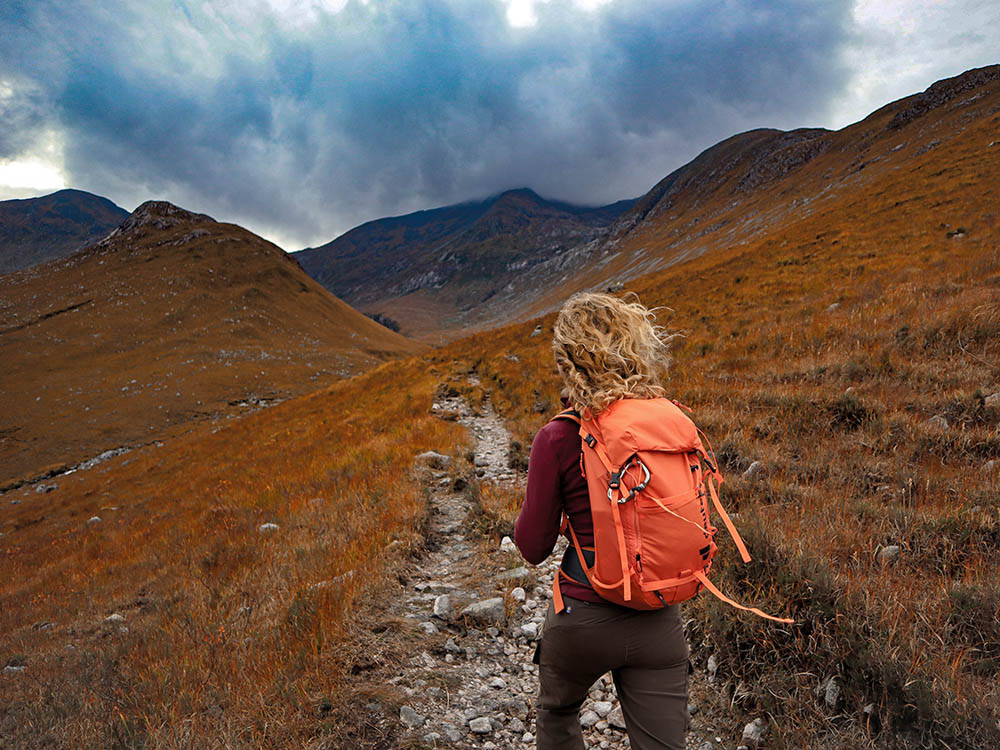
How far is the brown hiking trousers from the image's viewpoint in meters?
2.07

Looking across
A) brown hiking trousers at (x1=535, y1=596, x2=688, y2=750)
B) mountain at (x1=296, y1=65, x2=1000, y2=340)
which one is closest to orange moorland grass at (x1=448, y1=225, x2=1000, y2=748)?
brown hiking trousers at (x1=535, y1=596, x2=688, y2=750)

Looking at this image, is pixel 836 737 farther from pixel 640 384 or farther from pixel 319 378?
pixel 319 378

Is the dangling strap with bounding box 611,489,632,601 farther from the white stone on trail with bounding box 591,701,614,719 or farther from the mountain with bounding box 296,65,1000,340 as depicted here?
the mountain with bounding box 296,65,1000,340

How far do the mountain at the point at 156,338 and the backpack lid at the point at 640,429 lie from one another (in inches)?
1813

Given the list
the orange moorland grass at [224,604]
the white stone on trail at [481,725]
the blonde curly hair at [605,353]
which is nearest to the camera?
the blonde curly hair at [605,353]

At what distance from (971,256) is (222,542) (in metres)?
20.6

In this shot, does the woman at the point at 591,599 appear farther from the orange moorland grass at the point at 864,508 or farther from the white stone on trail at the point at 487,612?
the white stone on trail at the point at 487,612

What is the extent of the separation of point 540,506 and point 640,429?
28.0 inches

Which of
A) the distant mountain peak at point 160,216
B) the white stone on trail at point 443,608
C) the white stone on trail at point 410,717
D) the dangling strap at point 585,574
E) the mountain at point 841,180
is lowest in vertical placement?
the white stone on trail at point 443,608

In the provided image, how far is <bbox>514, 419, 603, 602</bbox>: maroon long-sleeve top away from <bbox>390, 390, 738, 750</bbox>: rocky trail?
193 cm

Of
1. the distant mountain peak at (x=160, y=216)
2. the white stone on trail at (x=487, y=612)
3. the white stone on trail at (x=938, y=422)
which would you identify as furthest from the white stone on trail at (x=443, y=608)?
the distant mountain peak at (x=160, y=216)

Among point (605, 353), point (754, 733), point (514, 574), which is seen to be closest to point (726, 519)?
point (605, 353)

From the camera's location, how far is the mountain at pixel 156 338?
133 feet

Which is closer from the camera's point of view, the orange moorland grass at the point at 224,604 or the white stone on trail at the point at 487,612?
the orange moorland grass at the point at 224,604
